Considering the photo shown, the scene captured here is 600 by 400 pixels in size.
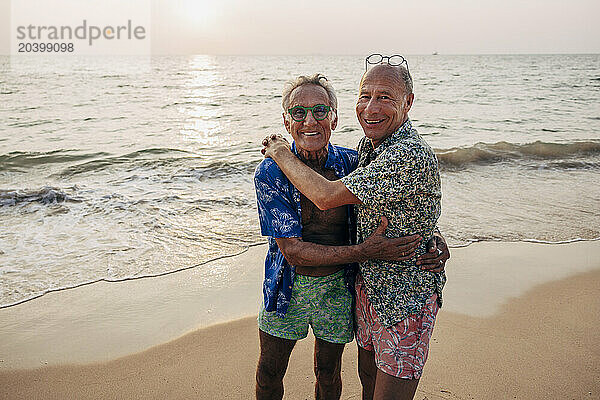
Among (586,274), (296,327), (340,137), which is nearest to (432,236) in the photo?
(296,327)

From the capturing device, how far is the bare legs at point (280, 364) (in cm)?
271

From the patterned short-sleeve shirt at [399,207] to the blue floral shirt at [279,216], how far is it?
221 millimetres

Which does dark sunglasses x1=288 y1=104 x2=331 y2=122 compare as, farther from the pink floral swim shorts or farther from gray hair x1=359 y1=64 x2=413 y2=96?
the pink floral swim shorts

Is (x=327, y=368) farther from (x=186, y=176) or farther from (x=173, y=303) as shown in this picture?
(x=186, y=176)

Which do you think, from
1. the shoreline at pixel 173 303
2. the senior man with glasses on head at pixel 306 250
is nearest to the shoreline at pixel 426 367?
the shoreline at pixel 173 303

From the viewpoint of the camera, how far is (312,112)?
254 cm

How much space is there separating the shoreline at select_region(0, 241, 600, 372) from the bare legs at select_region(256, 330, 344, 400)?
166 cm

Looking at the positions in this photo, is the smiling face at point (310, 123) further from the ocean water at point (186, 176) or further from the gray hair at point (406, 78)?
the ocean water at point (186, 176)

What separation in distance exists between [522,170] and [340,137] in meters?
5.64

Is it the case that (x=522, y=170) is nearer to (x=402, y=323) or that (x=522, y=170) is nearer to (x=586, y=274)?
(x=586, y=274)

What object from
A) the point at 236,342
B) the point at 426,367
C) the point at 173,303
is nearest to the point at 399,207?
the point at 426,367

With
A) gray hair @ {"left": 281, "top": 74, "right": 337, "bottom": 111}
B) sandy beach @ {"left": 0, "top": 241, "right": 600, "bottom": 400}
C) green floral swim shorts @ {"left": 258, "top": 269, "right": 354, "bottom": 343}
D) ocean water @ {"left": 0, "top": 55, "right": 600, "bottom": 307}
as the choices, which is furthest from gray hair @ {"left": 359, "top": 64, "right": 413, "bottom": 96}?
ocean water @ {"left": 0, "top": 55, "right": 600, "bottom": 307}

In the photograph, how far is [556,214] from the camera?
765 centimetres

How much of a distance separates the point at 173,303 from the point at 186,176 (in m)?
6.30
